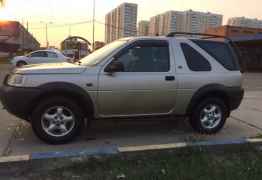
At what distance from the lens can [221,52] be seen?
6836 millimetres

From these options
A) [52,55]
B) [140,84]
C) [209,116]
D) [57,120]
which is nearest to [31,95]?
[57,120]

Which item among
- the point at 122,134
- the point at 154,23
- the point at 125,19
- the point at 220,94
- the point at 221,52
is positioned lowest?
the point at 122,134

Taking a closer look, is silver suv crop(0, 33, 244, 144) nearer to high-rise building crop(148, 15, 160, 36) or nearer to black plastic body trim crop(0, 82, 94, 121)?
black plastic body trim crop(0, 82, 94, 121)

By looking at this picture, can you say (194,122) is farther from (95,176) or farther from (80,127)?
(95,176)

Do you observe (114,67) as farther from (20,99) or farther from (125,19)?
(125,19)

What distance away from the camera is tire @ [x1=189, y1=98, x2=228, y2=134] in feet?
21.6

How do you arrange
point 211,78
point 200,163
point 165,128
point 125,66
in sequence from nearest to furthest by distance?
1. point 200,163
2. point 125,66
3. point 211,78
4. point 165,128

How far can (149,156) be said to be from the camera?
5.20 m

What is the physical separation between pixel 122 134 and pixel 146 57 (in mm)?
1460

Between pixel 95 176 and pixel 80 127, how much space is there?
57.5 inches

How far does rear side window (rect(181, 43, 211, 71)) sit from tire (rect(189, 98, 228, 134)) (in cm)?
60

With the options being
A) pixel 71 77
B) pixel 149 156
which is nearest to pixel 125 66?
pixel 71 77

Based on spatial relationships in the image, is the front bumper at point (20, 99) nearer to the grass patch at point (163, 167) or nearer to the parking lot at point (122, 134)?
the parking lot at point (122, 134)

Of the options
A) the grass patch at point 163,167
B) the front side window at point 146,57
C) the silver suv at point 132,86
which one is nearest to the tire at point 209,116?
the silver suv at point 132,86
